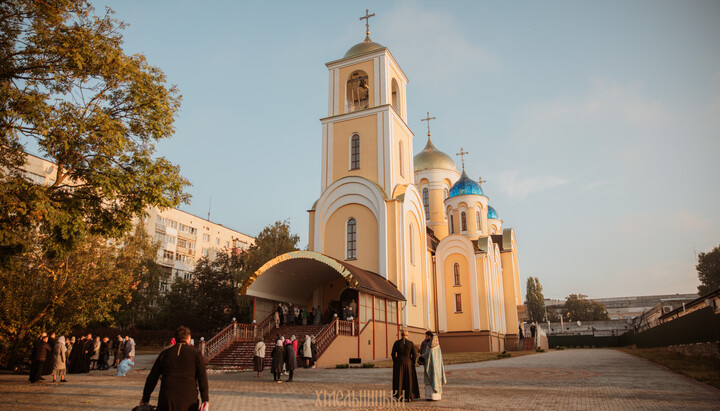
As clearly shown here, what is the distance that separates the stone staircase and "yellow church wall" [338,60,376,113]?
1349cm

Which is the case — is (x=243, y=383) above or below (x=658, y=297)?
below

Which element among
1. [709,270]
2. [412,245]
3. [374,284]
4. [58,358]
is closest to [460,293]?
[412,245]

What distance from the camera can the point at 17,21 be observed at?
34.2 ft

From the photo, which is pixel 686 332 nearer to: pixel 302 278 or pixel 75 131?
pixel 302 278

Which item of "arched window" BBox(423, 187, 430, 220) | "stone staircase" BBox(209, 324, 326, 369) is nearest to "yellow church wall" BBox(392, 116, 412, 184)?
"arched window" BBox(423, 187, 430, 220)

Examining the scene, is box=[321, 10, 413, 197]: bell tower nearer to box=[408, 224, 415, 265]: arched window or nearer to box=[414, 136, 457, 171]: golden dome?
box=[408, 224, 415, 265]: arched window

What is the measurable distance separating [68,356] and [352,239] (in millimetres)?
13684

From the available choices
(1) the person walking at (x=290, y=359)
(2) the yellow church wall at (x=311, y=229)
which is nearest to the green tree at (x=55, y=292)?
(1) the person walking at (x=290, y=359)

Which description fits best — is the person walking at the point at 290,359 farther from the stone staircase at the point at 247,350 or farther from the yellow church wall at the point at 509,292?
the yellow church wall at the point at 509,292

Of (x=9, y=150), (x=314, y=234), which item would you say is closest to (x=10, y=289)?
(x=9, y=150)

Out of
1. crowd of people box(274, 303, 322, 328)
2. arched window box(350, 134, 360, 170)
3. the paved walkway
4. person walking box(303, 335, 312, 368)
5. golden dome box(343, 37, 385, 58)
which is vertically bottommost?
the paved walkway

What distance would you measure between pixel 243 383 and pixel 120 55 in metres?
8.59

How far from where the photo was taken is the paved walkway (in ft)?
28.3

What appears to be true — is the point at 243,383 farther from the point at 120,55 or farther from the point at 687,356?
the point at 687,356
